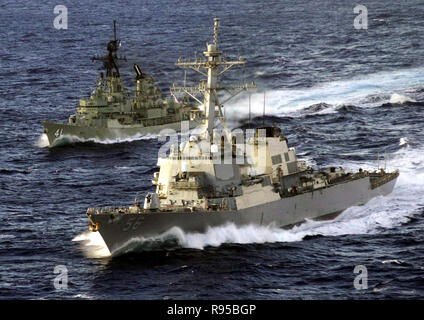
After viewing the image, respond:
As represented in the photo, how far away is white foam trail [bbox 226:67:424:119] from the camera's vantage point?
98312 mm

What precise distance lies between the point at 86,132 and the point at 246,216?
39.6m

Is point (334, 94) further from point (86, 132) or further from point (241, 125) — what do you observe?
point (86, 132)

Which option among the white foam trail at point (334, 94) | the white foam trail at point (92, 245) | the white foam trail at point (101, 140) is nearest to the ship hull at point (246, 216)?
the white foam trail at point (92, 245)

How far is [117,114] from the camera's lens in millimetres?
97312

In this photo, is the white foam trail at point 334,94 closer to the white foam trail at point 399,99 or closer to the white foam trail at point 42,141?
the white foam trail at point 399,99

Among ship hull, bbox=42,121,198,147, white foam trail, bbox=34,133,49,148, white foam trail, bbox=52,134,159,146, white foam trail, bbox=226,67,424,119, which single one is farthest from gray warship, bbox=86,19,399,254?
white foam trail, bbox=226,67,424,119

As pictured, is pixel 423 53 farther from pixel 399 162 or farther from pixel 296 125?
pixel 399 162

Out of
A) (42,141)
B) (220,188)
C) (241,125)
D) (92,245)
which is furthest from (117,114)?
(220,188)

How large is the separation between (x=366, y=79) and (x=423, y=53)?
44.0 feet

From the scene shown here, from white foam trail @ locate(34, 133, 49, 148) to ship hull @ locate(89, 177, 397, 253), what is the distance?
118 feet

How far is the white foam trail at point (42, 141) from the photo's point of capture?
295 feet

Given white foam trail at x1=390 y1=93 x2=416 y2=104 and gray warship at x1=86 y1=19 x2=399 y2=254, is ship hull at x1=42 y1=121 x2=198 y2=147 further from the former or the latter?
gray warship at x1=86 y1=19 x2=399 y2=254

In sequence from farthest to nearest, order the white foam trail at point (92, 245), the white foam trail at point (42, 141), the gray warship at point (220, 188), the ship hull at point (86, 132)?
the ship hull at point (86, 132)
the white foam trail at point (42, 141)
the white foam trail at point (92, 245)
the gray warship at point (220, 188)

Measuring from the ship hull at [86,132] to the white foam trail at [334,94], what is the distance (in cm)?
1031
